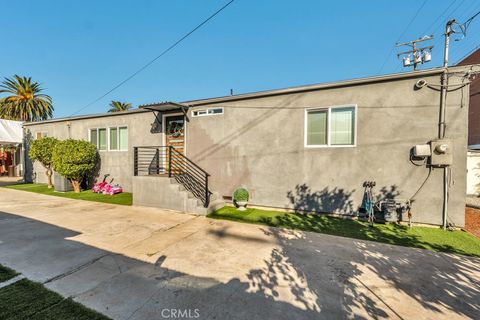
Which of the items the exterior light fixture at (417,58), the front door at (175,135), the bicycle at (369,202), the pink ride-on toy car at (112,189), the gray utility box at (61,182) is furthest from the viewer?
the gray utility box at (61,182)

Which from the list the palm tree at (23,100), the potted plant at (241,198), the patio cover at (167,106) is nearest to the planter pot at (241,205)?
the potted plant at (241,198)

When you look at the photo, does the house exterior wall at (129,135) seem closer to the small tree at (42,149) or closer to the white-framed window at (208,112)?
the small tree at (42,149)

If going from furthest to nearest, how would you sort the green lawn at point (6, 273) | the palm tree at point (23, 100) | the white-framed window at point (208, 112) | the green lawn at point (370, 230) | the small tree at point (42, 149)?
the palm tree at point (23, 100) → the small tree at point (42, 149) → the white-framed window at point (208, 112) → the green lawn at point (370, 230) → the green lawn at point (6, 273)

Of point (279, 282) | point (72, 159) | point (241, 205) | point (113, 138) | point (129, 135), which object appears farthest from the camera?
point (113, 138)

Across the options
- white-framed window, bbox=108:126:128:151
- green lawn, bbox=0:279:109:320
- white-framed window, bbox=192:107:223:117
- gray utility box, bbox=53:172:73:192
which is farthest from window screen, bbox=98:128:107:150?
green lawn, bbox=0:279:109:320

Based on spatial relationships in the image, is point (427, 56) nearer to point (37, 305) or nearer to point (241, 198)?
point (241, 198)

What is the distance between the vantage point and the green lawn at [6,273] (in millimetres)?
2921

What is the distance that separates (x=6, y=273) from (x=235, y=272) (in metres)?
3.41

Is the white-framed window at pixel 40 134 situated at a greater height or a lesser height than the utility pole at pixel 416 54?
lesser

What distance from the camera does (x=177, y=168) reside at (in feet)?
28.2

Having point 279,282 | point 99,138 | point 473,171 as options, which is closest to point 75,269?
point 279,282

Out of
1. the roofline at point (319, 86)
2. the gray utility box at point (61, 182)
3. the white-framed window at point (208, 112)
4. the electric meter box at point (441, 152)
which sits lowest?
the gray utility box at point (61, 182)

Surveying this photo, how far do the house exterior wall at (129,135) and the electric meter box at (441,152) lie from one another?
30.6 feet

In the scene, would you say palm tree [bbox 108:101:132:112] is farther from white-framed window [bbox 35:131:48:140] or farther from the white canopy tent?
white-framed window [bbox 35:131:48:140]
